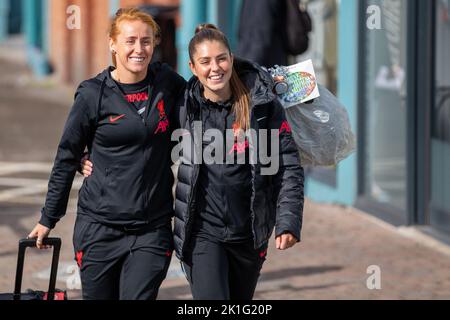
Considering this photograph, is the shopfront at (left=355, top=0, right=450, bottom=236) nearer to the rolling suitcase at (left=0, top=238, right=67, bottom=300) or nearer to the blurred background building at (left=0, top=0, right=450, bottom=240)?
the blurred background building at (left=0, top=0, right=450, bottom=240)

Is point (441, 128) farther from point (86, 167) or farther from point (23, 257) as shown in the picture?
point (23, 257)

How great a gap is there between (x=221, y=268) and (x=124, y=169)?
0.64m

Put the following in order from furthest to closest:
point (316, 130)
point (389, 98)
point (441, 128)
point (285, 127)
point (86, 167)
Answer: point (389, 98), point (441, 128), point (316, 130), point (86, 167), point (285, 127)

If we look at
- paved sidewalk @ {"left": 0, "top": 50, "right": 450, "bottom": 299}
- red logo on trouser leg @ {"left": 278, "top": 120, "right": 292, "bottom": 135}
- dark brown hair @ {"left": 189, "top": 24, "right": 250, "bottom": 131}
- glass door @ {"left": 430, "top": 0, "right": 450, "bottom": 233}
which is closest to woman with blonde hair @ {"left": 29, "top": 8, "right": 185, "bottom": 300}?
dark brown hair @ {"left": 189, "top": 24, "right": 250, "bottom": 131}

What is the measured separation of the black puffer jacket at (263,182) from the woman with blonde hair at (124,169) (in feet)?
0.34

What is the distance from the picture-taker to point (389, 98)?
1079 cm

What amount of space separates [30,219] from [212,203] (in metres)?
5.79

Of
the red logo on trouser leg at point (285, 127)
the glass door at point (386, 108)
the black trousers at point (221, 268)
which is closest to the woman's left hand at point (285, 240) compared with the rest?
the black trousers at point (221, 268)

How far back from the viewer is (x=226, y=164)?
5168mm

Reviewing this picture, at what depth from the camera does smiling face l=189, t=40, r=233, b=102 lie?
5.12 m

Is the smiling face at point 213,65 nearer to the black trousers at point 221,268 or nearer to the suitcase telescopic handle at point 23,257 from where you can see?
the black trousers at point 221,268

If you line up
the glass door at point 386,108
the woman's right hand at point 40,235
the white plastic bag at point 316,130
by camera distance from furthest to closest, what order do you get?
the glass door at point 386,108, the white plastic bag at point 316,130, the woman's right hand at point 40,235

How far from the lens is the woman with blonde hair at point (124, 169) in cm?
521

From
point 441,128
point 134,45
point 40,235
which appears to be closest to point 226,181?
point 134,45
